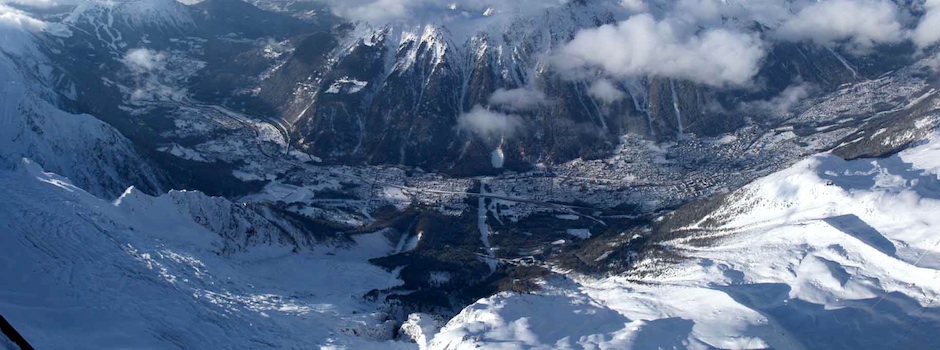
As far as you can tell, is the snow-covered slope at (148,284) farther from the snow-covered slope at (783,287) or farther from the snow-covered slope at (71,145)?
the snow-covered slope at (71,145)

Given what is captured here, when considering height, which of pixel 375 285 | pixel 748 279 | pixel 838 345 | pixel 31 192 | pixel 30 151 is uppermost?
pixel 30 151

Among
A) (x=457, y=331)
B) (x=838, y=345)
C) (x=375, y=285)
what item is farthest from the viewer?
(x=375, y=285)

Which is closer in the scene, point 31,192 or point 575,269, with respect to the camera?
point 31,192

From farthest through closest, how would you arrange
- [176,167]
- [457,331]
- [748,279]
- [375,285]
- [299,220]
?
[176,167] < [299,220] < [375,285] < [748,279] < [457,331]

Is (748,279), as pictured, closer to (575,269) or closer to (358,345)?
(575,269)

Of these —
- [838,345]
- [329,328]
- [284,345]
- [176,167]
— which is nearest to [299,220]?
[176,167]

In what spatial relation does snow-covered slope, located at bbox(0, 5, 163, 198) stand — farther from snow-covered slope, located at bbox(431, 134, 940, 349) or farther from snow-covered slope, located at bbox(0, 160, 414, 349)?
snow-covered slope, located at bbox(431, 134, 940, 349)

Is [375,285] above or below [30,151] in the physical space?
below
